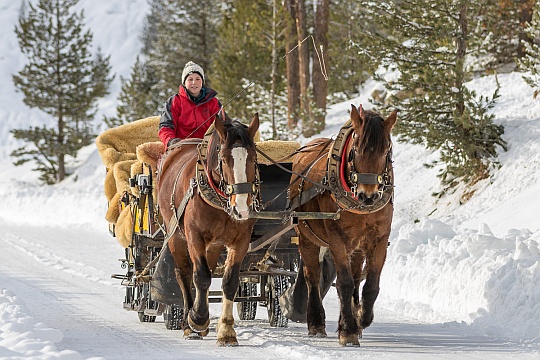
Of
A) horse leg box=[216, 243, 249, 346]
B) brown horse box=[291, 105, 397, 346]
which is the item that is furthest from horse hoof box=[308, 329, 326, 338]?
horse leg box=[216, 243, 249, 346]

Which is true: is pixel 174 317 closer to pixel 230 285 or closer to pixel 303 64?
pixel 230 285

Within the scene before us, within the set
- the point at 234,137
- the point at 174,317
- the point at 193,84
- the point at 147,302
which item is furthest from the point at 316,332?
the point at 193,84

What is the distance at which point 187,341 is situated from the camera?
8281 millimetres

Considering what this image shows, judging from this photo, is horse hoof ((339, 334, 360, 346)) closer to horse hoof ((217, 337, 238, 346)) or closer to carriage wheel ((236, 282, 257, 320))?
horse hoof ((217, 337, 238, 346))

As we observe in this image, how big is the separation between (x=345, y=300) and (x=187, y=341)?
1.51 meters

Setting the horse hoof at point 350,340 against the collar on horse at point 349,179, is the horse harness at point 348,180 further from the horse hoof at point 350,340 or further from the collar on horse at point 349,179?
the horse hoof at point 350,340

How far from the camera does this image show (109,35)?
15738cm

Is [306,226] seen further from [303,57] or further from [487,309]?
[303,57]

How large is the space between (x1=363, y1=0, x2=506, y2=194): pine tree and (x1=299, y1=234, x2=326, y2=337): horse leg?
6.07 m

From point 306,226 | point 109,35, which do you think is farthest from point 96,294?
point 109,35

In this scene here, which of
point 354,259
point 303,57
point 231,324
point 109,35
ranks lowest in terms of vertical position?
point 231,324

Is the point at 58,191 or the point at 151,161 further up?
the point at 58,191

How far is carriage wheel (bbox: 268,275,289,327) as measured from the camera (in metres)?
9.64

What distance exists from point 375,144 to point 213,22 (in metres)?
32.0
